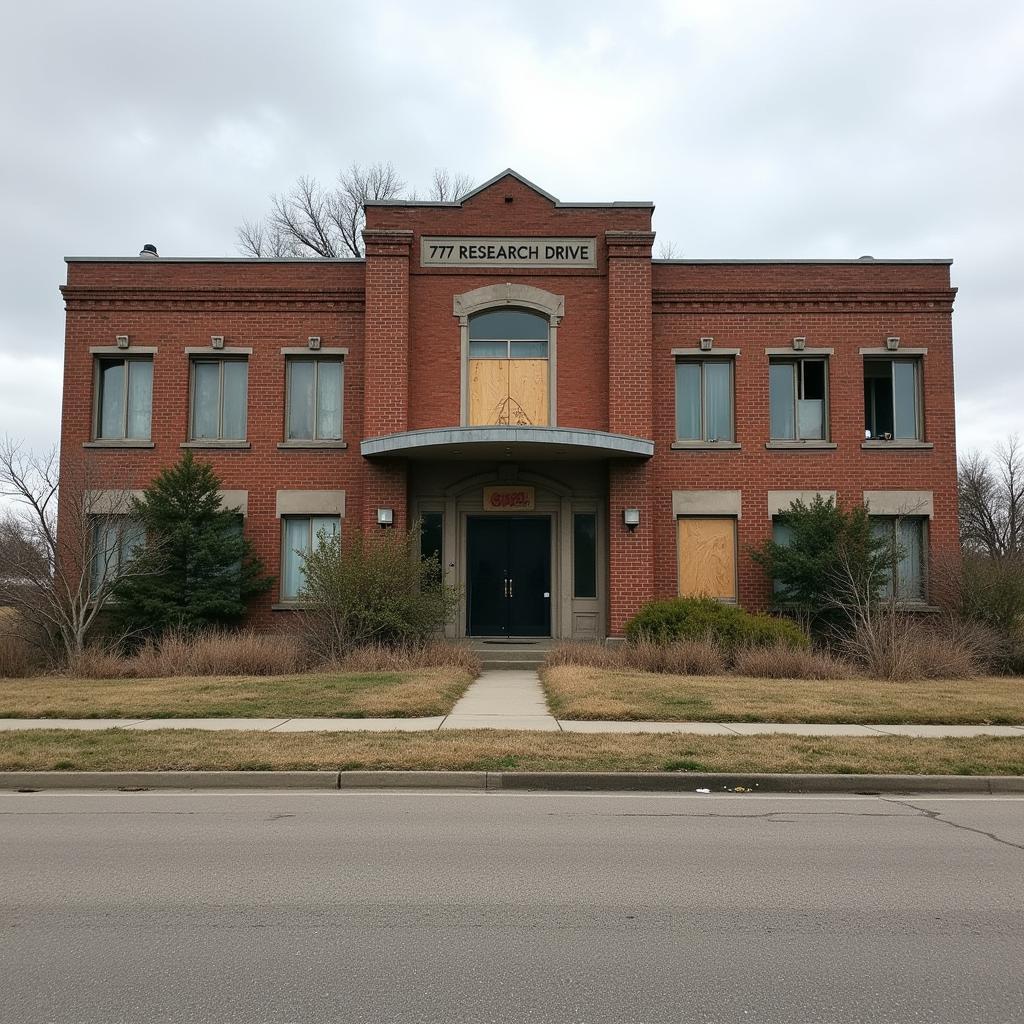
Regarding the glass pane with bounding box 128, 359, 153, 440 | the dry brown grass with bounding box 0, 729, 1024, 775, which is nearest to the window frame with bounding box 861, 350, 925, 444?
the dry brown grass with bounding box 0, 729, 1024, 775

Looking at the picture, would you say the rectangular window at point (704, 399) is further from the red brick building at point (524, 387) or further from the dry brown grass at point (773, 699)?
the dry brown grass at point (773, 699)

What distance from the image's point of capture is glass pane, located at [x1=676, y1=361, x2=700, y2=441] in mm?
22609

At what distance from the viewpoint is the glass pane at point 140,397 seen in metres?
22.7

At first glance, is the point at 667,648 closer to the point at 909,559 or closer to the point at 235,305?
the point at 909,559

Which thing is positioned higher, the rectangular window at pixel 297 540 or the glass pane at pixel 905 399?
the glass pane at pixel 905 399

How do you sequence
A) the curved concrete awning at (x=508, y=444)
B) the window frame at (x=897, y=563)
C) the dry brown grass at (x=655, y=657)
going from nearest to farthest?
the dry brown grass at (x=655, y=657)
the curved concrete awning at (x=508, y=444)
the window frame at (x=897, y=563)

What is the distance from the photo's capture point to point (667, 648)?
1767cm

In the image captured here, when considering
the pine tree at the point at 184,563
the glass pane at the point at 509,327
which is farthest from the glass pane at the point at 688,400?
the pine tree at the point at 184,563

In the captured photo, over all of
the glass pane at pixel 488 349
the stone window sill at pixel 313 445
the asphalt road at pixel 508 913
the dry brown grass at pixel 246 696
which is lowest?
the asphalt road at pixel 508 913

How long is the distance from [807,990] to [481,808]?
4335 mm

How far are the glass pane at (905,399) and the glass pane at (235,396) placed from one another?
15.1 m

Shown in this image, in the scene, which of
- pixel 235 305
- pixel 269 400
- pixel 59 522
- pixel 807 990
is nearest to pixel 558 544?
pixel 269 400

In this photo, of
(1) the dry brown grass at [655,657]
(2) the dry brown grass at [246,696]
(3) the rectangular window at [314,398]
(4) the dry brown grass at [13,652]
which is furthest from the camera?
(3) the rectangular window at [314,398]

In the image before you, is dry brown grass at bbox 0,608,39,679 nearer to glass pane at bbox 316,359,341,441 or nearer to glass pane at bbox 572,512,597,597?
glass pane at bbox 316,359,341,441
